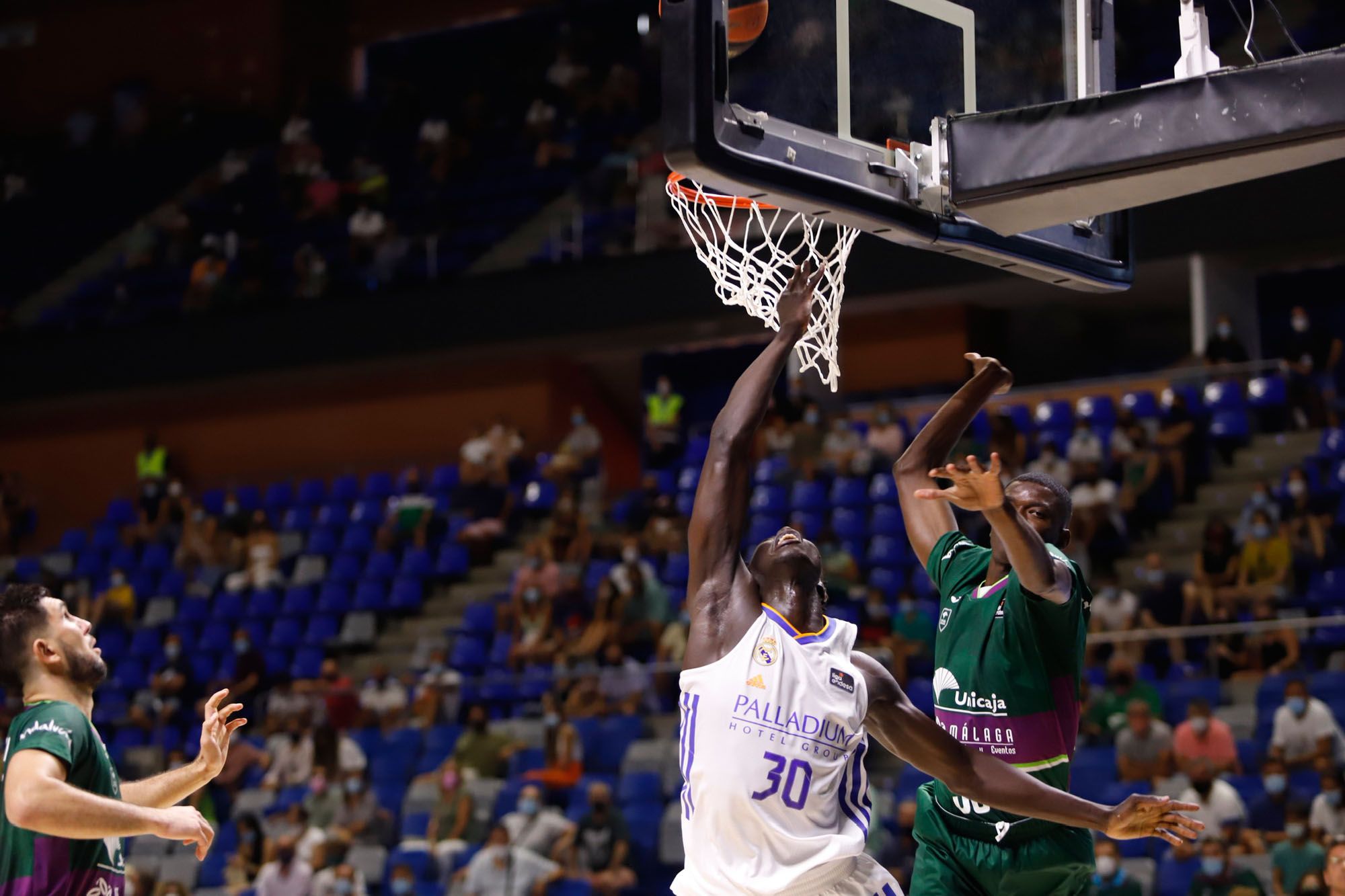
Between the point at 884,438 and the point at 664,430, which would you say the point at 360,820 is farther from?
the point at 664,430

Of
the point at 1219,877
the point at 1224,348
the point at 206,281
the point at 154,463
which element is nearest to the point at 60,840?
the point at 1219,877

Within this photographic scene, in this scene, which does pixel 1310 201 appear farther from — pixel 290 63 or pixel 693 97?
pixel 290 63

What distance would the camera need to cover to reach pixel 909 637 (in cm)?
1170

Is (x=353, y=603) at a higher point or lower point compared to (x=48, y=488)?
lower

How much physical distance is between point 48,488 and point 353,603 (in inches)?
293

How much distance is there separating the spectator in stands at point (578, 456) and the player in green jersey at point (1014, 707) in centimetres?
1157

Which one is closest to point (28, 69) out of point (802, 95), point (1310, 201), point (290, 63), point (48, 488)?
point (290, 63)

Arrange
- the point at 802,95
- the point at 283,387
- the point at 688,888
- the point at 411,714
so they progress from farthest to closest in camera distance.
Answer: the point at 283,387
the point at 411,714
the point at 802,95
the point at 688,888

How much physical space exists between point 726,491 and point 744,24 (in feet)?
4.25

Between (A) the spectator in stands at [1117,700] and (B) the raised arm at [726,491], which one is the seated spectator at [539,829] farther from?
(B) the raised arm at [726,491]

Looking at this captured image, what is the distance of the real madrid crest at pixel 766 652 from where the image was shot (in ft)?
14.1

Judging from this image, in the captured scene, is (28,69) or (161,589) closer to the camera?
(161,589)

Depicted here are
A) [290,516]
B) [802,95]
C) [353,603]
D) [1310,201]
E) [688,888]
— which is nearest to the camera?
[688,888]

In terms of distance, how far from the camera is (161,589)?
17344 mm
